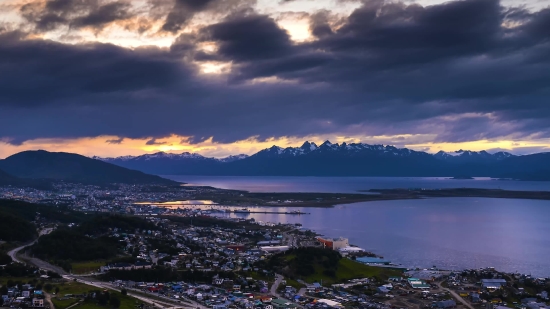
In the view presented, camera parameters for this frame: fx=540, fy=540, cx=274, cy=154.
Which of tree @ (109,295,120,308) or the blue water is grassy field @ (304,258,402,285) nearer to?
the blue water

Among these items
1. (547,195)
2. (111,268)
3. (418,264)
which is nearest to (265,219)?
(418,264)

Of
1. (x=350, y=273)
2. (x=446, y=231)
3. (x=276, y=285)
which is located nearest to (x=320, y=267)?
(x=350, y=273)

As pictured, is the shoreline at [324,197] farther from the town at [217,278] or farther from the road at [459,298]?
the road at [459,298]

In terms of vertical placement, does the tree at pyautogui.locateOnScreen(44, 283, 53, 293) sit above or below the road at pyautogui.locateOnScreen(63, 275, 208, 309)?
above

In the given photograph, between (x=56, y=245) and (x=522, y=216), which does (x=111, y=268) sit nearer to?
(x=56, y=245)

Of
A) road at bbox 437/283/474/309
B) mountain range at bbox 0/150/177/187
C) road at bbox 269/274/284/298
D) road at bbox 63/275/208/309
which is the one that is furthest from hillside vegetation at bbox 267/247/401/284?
mountain range at bbox 0/150/177/187

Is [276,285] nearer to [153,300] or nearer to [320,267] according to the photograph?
[320,267]

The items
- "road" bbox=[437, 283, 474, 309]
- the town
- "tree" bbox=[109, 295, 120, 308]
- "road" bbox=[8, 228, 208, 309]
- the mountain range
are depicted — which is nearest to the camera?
"tree" bbox=[109, 295, 120, 308]
